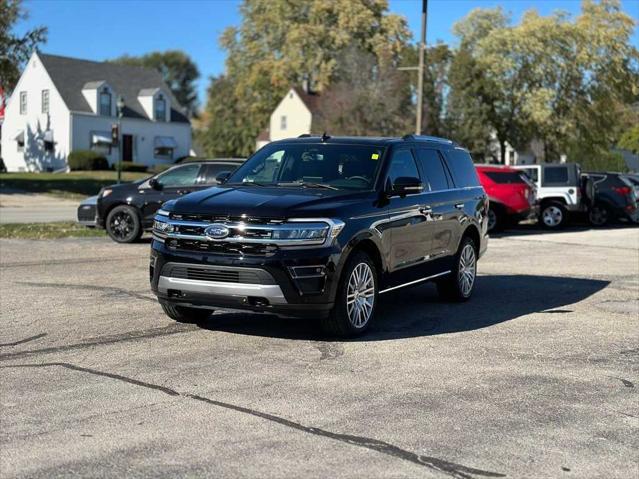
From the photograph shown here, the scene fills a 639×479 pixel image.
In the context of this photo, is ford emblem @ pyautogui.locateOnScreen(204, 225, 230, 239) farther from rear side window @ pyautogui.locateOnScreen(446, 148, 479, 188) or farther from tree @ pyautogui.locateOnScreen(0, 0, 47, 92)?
tree @ pyautogui.locateOnScreen(0, 0, 47, 92)

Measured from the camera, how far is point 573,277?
499 inches

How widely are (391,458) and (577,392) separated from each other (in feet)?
6.96

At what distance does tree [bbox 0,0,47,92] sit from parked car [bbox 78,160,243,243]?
23.3 metres

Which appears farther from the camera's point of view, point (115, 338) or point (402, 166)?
point (402, 166)

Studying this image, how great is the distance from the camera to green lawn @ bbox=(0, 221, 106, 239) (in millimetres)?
Result: 16834

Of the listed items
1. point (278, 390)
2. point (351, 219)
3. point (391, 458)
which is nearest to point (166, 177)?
point (351, 219)

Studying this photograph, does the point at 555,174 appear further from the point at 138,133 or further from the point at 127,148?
the point at 138,133

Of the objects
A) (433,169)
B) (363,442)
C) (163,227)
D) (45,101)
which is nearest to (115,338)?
(163,227)

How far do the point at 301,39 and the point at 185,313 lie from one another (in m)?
54.5

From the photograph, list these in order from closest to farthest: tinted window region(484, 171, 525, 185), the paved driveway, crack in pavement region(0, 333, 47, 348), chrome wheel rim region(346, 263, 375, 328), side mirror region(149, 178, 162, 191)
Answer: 1. crack in pavement region(0, 333, 47, 348)
2. chrome wheel rim region(346, 263, 375, 328)
3. side mirror region(149, 178, 162, 191)
4. tinted window region(484, 171, 525, 185)
5. the paved driveway

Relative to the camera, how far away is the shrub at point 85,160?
53688 millimetres

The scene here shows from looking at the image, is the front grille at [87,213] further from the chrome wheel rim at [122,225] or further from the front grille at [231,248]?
the front grille at [231,248]

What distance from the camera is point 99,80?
6056cm

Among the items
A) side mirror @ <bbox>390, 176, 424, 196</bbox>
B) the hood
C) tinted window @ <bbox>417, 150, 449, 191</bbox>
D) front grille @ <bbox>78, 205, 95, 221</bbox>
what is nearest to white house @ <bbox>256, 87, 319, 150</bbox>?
front grille @ <bbox>78, 205, 95, 221</bbox>
